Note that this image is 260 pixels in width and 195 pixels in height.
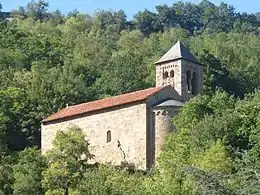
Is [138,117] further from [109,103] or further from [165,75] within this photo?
[165,75]

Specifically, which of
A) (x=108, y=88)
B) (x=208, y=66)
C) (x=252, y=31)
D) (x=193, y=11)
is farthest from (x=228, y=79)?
(x=193, y=11)

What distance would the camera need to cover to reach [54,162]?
161 ft

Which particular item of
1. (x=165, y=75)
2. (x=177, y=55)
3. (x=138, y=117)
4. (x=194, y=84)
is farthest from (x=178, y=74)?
(x=138, y=117)

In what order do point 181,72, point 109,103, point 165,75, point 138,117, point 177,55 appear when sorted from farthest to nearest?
point 165,75 < point 177,55 < point 181,72 < point 109,103 < point 138,117

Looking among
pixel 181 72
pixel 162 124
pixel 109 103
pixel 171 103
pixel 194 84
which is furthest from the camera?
pixel 194 84

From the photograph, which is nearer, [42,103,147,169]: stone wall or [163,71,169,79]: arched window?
[42,103,147,169]: stone wall

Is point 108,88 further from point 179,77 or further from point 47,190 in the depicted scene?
point 47,190

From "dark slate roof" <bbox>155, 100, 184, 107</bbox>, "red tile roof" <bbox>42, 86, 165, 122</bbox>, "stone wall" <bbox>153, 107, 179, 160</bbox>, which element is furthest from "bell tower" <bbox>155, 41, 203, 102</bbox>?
"stone wall" <bbox>153, 107, 179, 160</bbox>

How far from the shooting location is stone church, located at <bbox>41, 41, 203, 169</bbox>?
51812 mm

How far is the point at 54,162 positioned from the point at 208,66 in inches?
1144

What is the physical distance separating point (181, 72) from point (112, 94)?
1642 centimetres

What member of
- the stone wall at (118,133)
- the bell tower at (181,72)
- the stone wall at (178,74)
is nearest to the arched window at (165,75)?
the bell tower at (181,72)

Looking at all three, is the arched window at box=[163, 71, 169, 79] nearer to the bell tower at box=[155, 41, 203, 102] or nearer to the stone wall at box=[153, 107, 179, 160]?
the bell tower at box=[155, 41, 203, 102]

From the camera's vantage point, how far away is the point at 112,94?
7238cm
